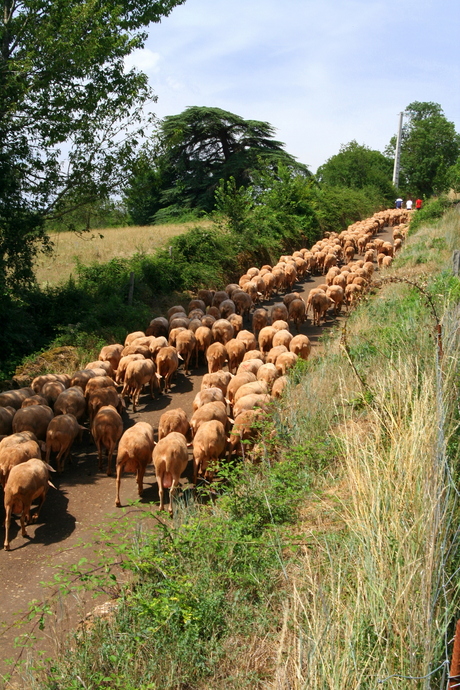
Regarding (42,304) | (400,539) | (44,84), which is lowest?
(400,539)

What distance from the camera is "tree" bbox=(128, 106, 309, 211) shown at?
36969 mm

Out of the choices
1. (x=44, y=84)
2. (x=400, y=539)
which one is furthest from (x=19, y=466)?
(x=44, y=84)

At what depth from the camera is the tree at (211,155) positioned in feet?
121

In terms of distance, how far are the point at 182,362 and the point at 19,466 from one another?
7.12 metres

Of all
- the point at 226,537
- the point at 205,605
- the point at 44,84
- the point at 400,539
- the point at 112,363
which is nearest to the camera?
the point at 400,539

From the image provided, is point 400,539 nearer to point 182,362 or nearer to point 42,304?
point 182,362

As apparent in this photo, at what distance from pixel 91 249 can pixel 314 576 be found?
20.3 m

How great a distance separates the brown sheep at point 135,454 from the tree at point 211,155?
2880 centimetres

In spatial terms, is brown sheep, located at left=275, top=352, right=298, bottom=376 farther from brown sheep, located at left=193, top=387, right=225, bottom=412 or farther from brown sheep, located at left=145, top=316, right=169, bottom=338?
brown sheep, located at left=145, top=316, right=169, bottom=338

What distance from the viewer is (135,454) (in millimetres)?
8656

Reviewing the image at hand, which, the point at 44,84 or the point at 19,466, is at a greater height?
the point at 44,84

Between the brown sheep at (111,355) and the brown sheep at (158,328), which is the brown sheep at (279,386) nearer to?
the brown sheep at (111,355)

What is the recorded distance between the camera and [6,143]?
1495 cm

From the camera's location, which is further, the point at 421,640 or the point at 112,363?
the point at 112,363
